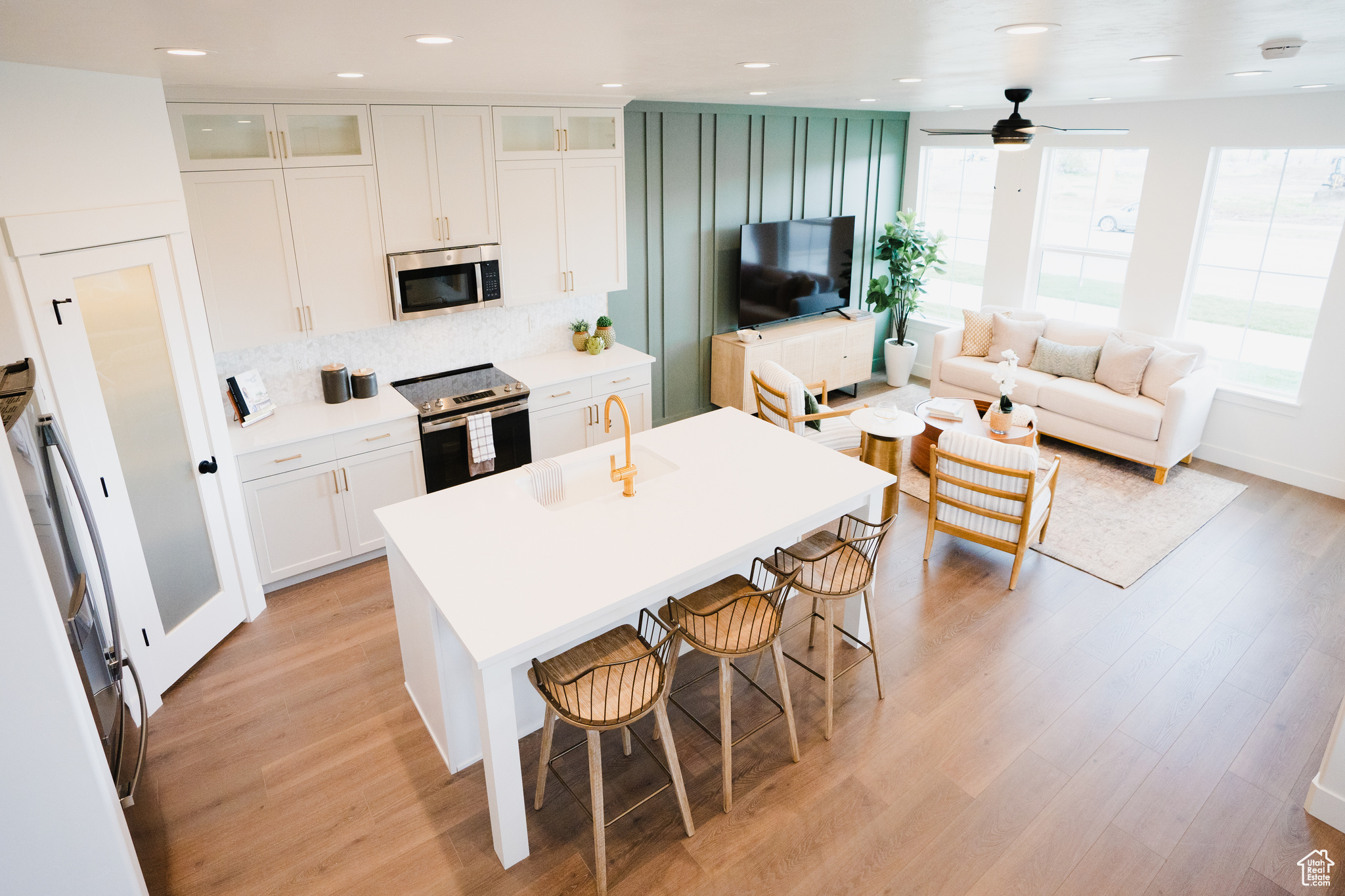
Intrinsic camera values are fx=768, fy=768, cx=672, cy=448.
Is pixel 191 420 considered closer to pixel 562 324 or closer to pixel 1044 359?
pixel 562 324

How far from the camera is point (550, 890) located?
259 cm

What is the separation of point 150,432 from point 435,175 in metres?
2.06

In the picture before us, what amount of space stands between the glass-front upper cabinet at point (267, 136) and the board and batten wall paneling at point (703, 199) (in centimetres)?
204

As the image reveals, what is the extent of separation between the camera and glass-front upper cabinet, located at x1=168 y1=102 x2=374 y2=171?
365 centimetres

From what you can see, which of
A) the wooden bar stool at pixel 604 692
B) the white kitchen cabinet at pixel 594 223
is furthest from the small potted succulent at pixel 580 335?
the wooden bar stool at pixel 604 692

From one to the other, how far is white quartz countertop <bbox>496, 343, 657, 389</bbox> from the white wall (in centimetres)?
390

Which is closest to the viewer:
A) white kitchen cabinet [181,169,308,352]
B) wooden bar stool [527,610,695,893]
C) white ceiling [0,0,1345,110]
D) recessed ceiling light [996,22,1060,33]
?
white ceiling [0,0,1345,110]

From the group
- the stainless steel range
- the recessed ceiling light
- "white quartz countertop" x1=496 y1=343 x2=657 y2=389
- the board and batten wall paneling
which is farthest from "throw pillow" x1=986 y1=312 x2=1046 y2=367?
the recessed ceiling light

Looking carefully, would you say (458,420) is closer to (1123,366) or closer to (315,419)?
(315,419)

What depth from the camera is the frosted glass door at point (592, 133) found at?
4.91 m

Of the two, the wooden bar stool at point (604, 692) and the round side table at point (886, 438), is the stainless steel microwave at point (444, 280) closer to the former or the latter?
the round side table at point (886, 438)

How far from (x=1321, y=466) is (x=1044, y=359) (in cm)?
197

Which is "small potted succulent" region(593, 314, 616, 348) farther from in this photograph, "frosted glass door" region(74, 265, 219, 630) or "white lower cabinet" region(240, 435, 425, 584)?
"frosted glass door" region(74, 265, 219, 630)

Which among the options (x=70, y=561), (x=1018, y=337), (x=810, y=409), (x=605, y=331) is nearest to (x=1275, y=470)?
(x=1018, y=337)
